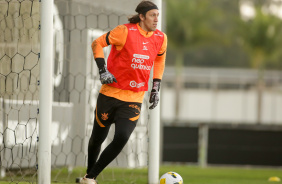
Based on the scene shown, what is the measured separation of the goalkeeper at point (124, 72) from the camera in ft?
19.1

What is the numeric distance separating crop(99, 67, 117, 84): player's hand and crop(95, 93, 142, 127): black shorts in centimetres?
31

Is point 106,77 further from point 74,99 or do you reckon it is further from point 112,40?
point 74,99

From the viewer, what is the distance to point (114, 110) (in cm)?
593

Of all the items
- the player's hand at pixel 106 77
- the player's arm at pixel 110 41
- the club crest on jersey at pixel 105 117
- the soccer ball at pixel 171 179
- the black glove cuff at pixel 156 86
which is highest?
the player's arm at pixel 110 41

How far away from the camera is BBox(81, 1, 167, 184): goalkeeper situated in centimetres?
581

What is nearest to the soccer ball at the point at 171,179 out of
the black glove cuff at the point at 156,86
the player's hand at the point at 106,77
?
the black glove cuff at the point at 156,86

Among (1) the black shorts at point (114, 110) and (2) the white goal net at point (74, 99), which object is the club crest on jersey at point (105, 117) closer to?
(1) the black shorts at point (114, 110)

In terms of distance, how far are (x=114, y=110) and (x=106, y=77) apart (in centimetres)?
47

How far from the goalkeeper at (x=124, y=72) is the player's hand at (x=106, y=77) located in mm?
80

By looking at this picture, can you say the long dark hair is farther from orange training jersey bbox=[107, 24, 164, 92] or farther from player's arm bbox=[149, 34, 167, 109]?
player's arm bbox=[149, 34, 167, 109]

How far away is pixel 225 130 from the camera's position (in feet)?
47.5

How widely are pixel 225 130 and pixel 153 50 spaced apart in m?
8.82

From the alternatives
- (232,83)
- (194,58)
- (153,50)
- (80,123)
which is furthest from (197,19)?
(153,50)

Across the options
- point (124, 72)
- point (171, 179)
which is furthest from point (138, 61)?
point (171, 179)
